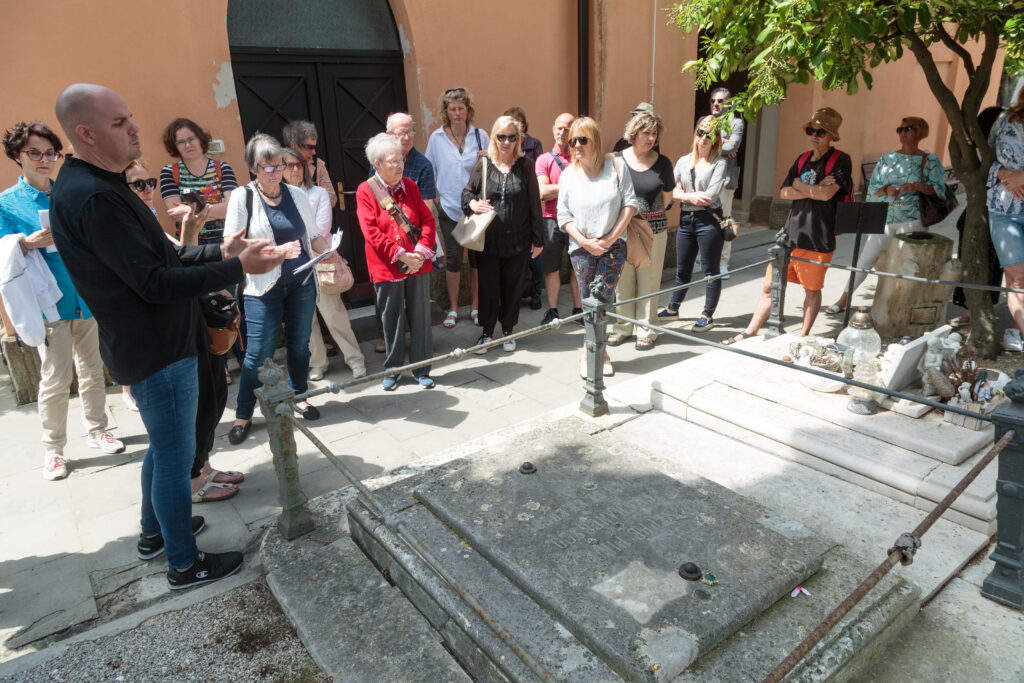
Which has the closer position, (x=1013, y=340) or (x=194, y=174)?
(x=194, y=174)

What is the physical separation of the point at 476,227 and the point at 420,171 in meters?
0.84

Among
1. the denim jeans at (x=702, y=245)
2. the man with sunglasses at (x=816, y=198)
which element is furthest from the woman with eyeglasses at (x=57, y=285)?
the man with sunglasses at (x=816, y=198)

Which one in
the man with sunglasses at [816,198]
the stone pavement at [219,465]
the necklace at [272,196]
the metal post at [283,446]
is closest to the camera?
the metal post at [283,446]

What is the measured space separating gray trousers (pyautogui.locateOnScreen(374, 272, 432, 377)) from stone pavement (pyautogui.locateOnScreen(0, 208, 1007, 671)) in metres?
0.37

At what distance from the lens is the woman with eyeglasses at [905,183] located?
632cm

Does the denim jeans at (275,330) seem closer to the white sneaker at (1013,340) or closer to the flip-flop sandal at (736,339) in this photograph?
the flip-flop sandal at (736,339)

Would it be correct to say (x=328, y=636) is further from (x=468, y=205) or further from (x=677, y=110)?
(x=677, y=110)

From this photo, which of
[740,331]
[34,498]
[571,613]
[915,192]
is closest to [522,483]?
[571,613]

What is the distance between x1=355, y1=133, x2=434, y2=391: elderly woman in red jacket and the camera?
5270mm

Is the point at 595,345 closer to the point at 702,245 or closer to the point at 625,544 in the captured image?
the point at 625,544

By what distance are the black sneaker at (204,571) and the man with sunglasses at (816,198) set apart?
190 inches

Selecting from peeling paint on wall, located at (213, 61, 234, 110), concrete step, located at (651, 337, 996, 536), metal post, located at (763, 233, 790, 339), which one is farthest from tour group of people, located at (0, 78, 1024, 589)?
concrete step, located at (651, 337, 996, 536)

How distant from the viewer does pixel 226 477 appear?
14.4 feet

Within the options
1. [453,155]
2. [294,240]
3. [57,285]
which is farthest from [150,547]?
[453,155]
